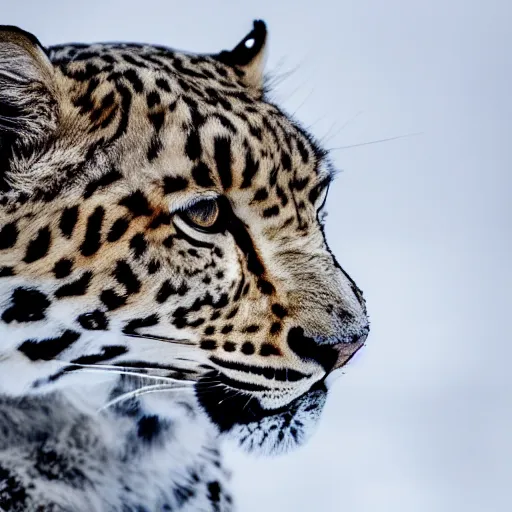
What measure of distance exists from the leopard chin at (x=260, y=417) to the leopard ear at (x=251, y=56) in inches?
19.3

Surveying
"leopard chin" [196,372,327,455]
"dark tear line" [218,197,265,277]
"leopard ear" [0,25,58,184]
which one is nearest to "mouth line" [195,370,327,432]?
"leopard chin" [196,372,327,455]

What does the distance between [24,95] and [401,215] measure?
69 cm

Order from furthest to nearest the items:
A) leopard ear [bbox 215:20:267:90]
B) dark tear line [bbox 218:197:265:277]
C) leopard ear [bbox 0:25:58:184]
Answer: leopard ear [bbox 215:20:267:90], dark tear line [bbox 218:197:265:277], leopard ear [bbox 0:25:58:184]

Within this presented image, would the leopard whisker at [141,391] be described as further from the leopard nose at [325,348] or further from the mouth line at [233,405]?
the leopard nose at [325,348]

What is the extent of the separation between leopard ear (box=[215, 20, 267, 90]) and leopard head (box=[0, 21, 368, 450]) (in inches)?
3.3

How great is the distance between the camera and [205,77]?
47.6 inches

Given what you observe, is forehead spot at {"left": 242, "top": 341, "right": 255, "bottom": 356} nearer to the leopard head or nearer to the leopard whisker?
the leopard head

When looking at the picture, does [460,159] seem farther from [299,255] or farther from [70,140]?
[70,140]

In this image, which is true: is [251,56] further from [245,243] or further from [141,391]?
[141,391]

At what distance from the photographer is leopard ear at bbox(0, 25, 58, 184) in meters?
1.02

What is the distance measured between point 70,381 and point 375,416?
1.70ft

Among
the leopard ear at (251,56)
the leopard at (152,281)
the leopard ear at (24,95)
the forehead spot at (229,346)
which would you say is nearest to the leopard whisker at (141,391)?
the leopard at (152,281)

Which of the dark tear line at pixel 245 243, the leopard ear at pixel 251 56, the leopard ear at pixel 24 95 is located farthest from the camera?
the leopard ear at pixel 251 56

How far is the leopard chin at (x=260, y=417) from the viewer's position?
1196 mm
